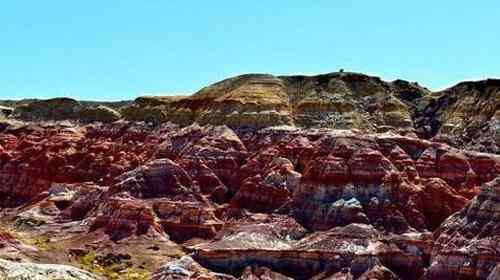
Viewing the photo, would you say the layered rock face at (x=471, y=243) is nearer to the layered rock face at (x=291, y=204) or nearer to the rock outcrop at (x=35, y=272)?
the layered rock face at (x=291, y=204)

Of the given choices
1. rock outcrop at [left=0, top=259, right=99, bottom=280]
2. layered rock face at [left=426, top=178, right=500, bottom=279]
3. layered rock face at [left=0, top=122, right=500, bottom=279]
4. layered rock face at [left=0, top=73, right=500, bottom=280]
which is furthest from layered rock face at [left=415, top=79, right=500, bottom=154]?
rock outcrop at [left=0, top=259, right=99, bottom=280]

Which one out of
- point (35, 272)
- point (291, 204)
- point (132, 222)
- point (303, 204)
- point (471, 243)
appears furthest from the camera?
point (132, 222)

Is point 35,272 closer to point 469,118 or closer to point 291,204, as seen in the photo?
point 291,204

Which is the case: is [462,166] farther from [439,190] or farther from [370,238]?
[370,238]

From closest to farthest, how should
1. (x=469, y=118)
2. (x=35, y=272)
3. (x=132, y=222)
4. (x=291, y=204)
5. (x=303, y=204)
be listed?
(x=35, y=272), (x=303, y=204), (x=291, y=204), (x=132, y=222), (x=469, y=118)

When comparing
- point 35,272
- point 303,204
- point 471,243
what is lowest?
point 471,243

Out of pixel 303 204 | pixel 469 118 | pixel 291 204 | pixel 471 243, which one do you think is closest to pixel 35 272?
pixel 471 243

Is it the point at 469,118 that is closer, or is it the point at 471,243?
the point at 471,243

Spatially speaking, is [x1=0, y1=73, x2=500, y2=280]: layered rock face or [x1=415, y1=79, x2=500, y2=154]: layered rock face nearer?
[x1=0, y1=73, x2=500, y2=280]: layered rock face

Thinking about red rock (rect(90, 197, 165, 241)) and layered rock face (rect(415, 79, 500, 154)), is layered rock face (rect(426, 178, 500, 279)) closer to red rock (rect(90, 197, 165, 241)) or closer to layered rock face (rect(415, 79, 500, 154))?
layered rock face (rect(415, 79, 500, 154))

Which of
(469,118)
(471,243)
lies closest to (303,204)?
(471,243)

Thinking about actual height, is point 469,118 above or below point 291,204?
above

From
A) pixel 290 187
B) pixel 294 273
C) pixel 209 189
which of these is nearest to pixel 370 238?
pixel 294 273

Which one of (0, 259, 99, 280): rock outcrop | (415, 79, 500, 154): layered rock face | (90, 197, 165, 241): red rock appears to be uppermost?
(415, 79, 500, 154): layered rock face
